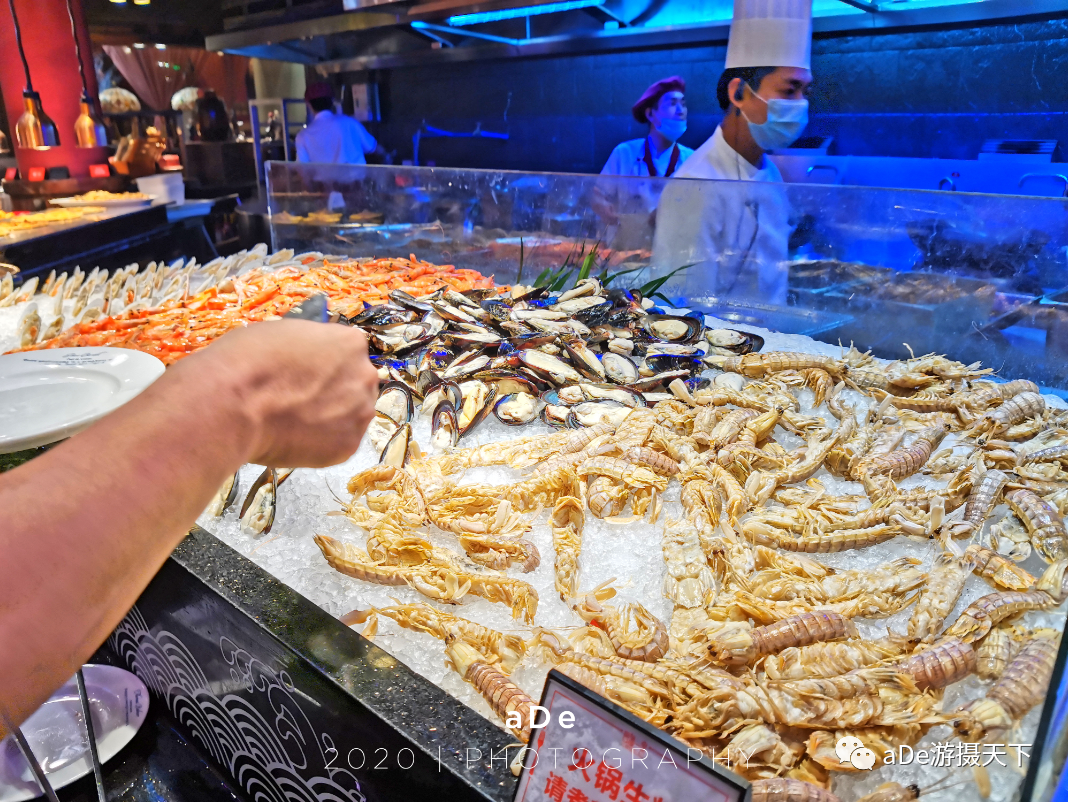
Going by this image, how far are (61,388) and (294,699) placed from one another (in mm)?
723

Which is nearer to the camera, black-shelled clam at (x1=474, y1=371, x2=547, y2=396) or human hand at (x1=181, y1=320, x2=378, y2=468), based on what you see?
human hand at (x1=181, y1=320, x2=378, y2=468)

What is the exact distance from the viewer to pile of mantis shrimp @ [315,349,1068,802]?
758 millimetres

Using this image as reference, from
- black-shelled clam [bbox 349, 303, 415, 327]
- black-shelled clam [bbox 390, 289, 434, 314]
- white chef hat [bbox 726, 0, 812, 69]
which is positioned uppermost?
white chef hat [bbox 726, 0, 812, 69]

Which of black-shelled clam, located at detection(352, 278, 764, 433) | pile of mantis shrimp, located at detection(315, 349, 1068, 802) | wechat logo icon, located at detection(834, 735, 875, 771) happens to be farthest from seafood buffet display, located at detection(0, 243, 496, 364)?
wechat logo icon, located at detection(834, 735, 875, 771)

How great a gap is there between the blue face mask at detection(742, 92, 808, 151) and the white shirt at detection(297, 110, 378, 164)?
4.64 metres

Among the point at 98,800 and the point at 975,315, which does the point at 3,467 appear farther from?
the point at 975,315

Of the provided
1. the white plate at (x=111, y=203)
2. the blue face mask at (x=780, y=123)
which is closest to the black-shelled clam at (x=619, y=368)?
the blue face mask at (x=780, y=123)

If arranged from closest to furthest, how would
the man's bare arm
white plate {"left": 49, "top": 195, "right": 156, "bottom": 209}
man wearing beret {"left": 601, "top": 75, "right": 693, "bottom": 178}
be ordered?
the man's bare arm, man wearing beret {"left": 601, "top": 75, "right": 693, "bottom": 178}, white plate {"left": 49, "top": 195, "right": 156, "bottom": 209}

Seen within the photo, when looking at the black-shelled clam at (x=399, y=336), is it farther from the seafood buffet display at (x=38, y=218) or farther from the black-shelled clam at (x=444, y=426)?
the seafood buffet display at (x=38, y=218)

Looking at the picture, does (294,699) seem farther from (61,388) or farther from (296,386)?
(61,388)

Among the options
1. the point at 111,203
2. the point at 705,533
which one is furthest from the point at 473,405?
the point at 111,203

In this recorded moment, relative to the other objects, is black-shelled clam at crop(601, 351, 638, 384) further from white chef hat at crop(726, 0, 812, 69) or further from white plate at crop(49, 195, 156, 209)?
→ white plate at crop(49, 195, 156, 209)

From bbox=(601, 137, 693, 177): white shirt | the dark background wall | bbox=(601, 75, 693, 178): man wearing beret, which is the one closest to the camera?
the dark background wall

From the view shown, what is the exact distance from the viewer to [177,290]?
2.86 metres
